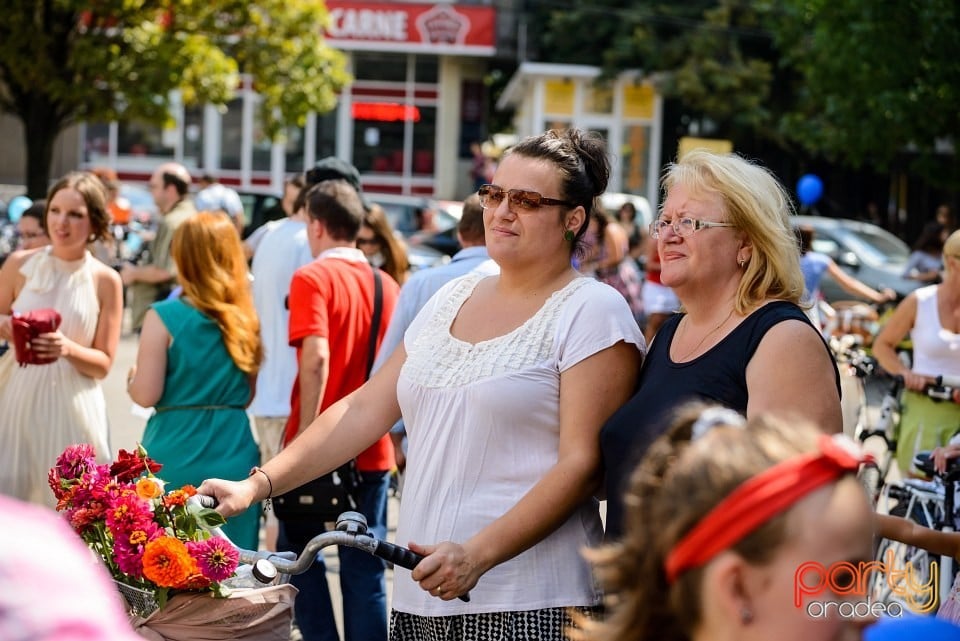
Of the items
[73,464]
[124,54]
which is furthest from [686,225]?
[124,54]

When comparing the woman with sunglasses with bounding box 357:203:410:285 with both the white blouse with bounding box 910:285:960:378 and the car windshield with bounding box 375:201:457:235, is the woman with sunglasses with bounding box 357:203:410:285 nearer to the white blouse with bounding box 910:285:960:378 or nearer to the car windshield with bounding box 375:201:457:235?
the white blouse with bounding box 910:285:960:378

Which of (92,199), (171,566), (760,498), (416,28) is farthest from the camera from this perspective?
(416,28)

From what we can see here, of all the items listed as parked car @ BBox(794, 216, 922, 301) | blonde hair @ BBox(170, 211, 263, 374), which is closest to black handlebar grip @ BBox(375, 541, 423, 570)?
blonde hair @ BBox(170, 211, 263, 374)

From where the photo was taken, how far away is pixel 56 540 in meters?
1.37

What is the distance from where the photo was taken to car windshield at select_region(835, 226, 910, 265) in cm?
1952

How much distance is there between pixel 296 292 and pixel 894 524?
2974 mm

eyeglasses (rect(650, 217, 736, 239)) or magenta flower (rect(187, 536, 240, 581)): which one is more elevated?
eyeglasses (rect(650, 217, 736, 239))

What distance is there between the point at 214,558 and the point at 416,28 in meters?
36.7

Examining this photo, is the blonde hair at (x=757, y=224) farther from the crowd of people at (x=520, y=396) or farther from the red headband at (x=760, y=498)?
the red headband at (x=760, y=498)

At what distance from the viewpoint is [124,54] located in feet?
68.7

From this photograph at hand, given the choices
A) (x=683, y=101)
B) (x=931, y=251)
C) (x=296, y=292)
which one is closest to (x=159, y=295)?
(x=296, y=292)

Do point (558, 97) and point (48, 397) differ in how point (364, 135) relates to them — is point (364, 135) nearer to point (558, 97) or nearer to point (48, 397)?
point (558, 97)

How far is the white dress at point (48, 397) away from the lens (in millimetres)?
5781

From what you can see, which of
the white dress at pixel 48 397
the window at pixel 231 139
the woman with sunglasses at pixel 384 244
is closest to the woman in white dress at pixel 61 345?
the white dress at pixel 48 397
